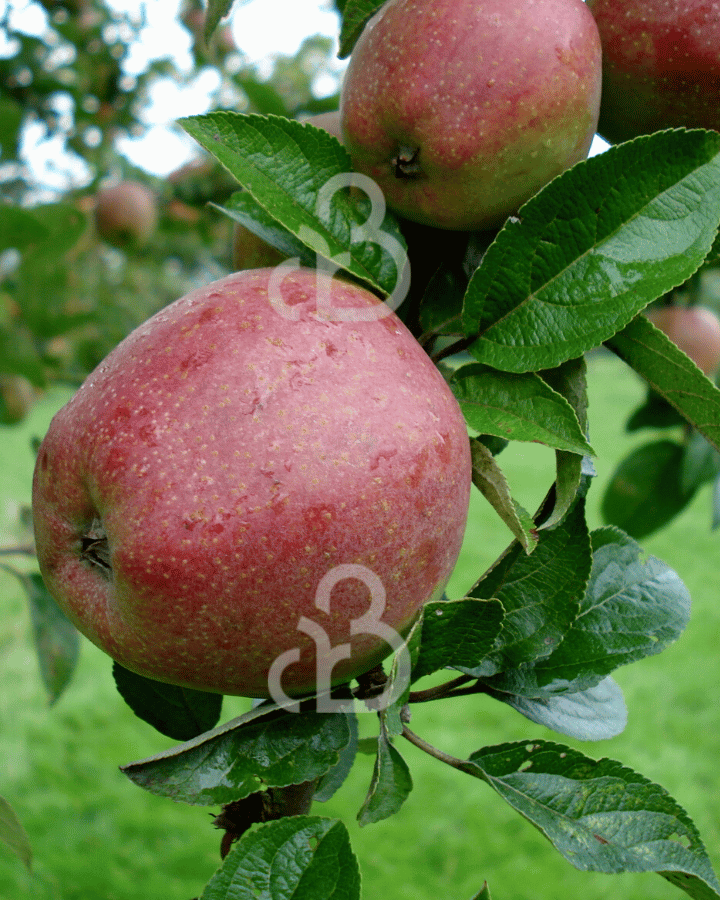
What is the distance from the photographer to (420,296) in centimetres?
63

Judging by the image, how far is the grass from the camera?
191 cm

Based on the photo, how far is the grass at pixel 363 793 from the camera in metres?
1.91

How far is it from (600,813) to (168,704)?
1.02 ft

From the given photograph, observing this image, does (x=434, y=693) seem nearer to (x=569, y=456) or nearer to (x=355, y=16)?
(x=569, y=456)

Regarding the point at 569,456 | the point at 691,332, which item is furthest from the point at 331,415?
the point at 691,332

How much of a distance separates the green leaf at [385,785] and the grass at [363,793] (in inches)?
37.8

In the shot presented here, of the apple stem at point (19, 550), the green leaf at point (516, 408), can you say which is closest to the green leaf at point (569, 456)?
the green leaf at point (516, 408)

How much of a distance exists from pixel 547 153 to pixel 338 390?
0.70ft

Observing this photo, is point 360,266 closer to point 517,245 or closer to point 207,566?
point 517,245

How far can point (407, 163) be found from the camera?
0.54 metres

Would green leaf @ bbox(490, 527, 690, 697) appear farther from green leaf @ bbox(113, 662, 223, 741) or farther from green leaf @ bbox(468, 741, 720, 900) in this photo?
green leaf @ bbox(113, 662, 223, 741)

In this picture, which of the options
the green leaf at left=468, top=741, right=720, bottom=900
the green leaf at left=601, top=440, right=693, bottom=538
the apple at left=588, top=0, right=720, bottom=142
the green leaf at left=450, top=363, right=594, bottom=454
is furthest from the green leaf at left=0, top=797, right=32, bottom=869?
the green leaf at left=601, top=440, right=693, bottom=538

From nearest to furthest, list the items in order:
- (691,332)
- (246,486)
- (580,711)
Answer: (246,486)
(580,711)
(691,332)

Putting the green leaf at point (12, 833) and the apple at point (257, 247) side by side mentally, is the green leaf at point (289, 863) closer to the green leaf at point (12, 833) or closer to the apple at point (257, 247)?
the green leaf at point (12, 833)
